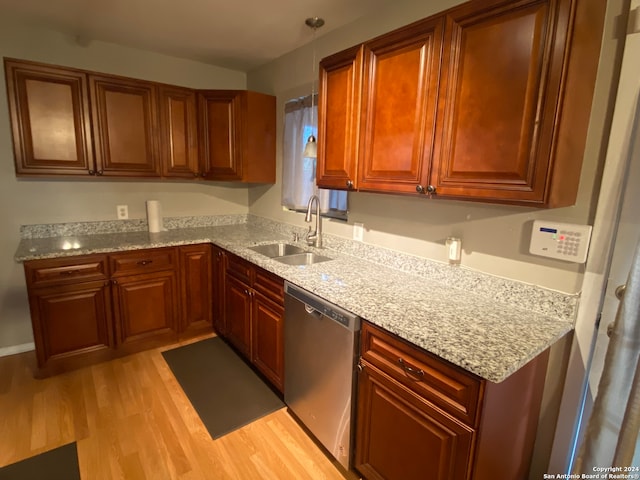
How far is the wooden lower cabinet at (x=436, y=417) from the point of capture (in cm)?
112

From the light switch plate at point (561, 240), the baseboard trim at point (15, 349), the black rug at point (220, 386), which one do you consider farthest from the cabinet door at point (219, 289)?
the light switch plate at point (561, 240)

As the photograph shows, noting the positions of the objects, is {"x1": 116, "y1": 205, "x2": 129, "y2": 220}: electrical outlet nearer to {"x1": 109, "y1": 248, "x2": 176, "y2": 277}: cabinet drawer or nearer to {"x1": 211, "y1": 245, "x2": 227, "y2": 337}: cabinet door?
{"x1": 109, "y1": 248, "x2": 176, "y2": 277}: cabinet drawer

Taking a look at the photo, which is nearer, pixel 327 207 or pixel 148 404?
pixel 148 404

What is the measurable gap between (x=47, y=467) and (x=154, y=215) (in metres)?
1.86

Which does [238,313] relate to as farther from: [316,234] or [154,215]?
[154,215]

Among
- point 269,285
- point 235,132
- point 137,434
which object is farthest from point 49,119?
point 137,434

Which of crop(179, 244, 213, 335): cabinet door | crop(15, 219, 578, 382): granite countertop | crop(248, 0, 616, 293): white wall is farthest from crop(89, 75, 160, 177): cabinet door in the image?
crop(248, 0, 616, 293): white wall

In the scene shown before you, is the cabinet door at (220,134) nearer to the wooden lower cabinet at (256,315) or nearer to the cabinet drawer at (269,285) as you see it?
the wooden lower cabinet at (256,315)

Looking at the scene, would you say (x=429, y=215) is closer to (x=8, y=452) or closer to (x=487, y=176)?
(x=487, y=176)

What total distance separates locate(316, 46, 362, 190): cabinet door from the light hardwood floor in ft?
4.83

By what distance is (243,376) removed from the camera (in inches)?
96.0

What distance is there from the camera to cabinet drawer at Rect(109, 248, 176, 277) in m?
2.46

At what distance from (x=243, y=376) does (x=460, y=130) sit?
2.10 meters

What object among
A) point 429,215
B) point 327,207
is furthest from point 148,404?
point 429,215
